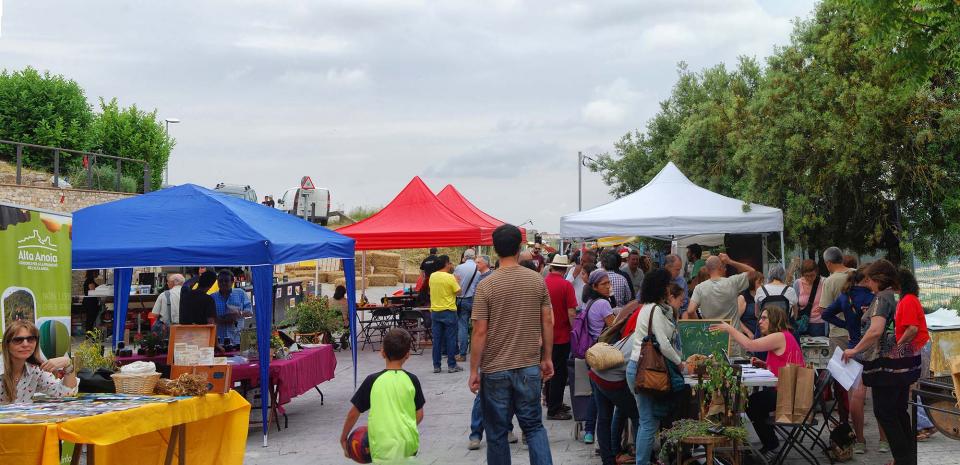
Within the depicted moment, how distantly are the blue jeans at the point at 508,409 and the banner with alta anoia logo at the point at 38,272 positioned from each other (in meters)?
3.35

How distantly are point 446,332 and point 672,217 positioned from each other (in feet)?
12.5

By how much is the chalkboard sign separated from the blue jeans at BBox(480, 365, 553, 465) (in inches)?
91.2

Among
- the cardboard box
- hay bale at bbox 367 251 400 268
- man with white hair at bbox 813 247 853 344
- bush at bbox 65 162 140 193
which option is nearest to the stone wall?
bush at bbox 65 162 140 193

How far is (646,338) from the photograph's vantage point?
6566 mm

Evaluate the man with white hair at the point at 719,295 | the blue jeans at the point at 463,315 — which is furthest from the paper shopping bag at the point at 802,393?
the blue jeans at the point at 463,315

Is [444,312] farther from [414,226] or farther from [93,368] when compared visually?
[93,368]

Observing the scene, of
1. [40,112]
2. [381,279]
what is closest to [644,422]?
[381,279]

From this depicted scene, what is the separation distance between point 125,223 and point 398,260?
30443 millimetres

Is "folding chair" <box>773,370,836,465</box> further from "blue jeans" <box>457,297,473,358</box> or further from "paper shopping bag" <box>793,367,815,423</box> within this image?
"blue jeans" <box>457,297,473,358</box>

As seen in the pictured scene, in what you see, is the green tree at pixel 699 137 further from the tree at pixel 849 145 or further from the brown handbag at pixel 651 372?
the brown handbag at pixel 651 372

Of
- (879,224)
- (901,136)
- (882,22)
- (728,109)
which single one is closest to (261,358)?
(882,22)

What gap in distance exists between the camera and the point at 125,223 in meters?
9.84

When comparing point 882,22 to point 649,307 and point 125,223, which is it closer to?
Result: point 649,307

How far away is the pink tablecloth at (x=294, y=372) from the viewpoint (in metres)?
9.48
